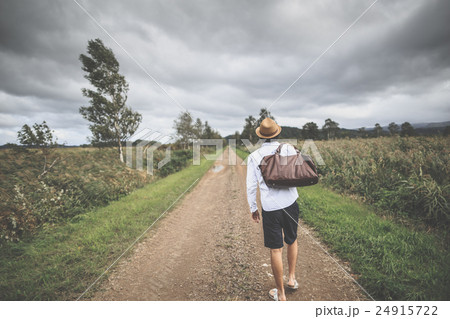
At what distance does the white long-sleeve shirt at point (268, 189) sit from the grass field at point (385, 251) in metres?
1.89

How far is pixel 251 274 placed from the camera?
3158mm

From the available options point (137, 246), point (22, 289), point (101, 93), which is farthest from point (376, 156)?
point (101, 93)

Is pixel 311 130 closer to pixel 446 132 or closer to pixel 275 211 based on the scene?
pixel 446 132

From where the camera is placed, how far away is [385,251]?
321 cm

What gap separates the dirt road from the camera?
2.77m

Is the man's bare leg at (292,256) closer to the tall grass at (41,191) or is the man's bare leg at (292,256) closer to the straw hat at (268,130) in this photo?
the straw hat at (268,130)

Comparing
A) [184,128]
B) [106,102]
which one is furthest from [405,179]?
[184,128]

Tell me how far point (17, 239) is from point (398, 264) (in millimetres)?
8332

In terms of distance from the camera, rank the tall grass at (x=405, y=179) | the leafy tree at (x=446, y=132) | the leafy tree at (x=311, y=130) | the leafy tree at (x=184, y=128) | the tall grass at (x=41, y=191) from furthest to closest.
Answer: the leafy tree at (x=311, y=130)
the leafy tree at (x=184, y=128)
the leafy tree at (x=446, y=132)
the tall grass at (x=41, y=191)
the tall grass at (x=405, y=179)

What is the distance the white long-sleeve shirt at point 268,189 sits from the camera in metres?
2.53

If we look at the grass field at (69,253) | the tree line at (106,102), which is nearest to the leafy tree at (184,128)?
the tree line at (106,102)

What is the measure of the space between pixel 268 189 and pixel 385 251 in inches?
107

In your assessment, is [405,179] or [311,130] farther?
[311,130]
